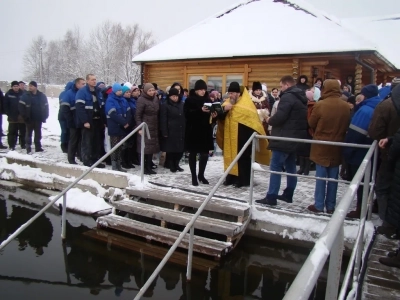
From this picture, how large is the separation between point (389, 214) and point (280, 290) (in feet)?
4.18

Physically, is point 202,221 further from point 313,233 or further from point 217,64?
point 217,64

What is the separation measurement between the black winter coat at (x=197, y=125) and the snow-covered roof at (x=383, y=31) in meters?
11.3

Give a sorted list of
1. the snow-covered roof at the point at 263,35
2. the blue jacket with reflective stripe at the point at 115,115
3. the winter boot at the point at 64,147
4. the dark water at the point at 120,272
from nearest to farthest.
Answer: the dark water at the point at 120,272 → the blue jacket with reflective stripe at the point at 115,115 → the winter boot at the point at 64,147 → the snow-covered roof at the point at 263,35

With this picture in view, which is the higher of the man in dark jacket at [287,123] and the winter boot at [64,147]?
the man in dark jacket at [287,123]

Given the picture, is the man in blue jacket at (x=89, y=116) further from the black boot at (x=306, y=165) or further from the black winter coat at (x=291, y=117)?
the black boot at (x=306, y=165)

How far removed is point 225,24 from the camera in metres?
14.7

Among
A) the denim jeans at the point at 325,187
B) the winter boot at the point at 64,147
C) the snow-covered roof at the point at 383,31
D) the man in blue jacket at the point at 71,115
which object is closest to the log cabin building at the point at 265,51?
the snow-covered roof at the point at 383,31

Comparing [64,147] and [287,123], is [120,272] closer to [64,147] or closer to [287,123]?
[287,123]

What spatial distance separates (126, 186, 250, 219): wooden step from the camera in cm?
459

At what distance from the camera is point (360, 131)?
4316 mm

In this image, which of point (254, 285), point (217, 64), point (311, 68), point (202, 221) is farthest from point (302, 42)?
point (254, 285)

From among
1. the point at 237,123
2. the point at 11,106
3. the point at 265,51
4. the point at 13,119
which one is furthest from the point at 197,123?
the point at 265,51

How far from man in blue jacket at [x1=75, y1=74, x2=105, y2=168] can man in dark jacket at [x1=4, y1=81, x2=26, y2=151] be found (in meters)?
3.32

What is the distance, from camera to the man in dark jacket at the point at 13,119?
9.51 meters
